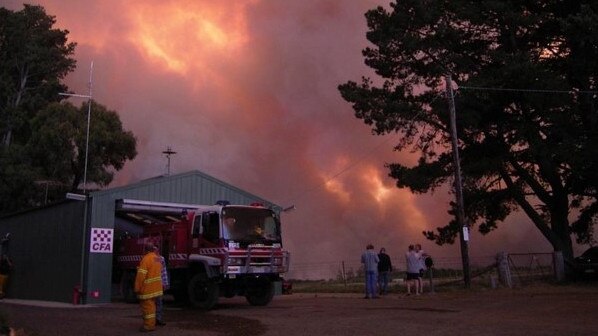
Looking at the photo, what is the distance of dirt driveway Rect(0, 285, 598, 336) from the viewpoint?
1241 cm

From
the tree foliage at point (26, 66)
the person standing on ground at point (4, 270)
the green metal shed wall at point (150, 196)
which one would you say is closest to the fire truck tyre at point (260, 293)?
the green metal shed wall at point (150, 196)

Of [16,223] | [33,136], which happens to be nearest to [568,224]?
[16,223]

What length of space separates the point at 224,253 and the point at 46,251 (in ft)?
35.9

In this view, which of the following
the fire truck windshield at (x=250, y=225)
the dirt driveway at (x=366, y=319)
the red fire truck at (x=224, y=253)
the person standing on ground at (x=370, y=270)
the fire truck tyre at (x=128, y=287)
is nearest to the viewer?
the dirt driveway at (x=366, y=319)

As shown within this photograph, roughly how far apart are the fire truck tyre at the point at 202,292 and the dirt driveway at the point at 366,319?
40 centimetres

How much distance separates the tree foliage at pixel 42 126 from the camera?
40906 mm

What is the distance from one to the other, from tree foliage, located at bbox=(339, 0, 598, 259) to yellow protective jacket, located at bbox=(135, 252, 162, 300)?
758 inches

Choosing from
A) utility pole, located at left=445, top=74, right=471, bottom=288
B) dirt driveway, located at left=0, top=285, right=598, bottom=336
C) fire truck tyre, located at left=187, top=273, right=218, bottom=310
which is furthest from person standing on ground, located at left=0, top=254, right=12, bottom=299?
utility pole, located at left=445, top=74, right=471, bottom=288

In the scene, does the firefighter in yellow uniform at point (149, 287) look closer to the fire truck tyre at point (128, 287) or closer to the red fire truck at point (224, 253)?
the red fire truck at point (224, 253)

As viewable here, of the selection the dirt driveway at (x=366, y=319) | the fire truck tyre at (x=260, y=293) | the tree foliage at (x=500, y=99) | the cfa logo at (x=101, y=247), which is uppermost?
the tree foliage at (x=500, y=99)

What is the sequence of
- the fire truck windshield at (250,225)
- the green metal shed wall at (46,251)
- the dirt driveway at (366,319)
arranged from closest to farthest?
the dirt driveway at (366,319) → the fire truck windshield at (250,225) → the green metal shed wall at (46,251)

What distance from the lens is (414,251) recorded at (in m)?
23.1

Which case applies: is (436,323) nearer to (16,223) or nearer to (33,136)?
(16,223)

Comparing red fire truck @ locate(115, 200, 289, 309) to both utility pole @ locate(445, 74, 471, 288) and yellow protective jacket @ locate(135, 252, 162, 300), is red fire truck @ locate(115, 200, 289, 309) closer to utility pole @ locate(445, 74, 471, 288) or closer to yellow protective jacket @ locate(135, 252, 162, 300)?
yellow protective jacket @ locate(135, 252, 162, 300)
